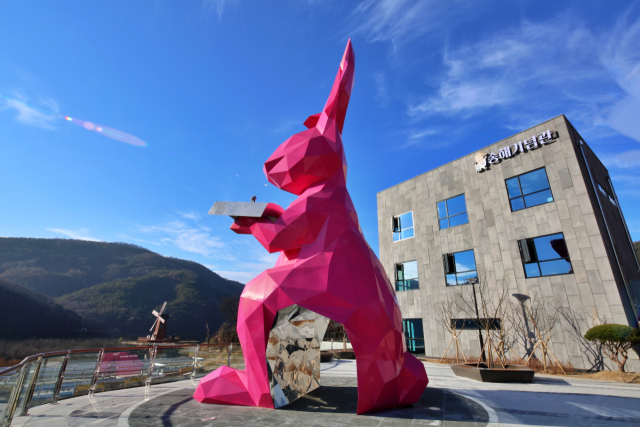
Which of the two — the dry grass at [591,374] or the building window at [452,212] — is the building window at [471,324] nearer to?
the dry grass at [591,374]

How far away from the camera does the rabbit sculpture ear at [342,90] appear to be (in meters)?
7.30

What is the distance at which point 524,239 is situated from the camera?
15.8 metres

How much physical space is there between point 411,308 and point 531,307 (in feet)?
22.4

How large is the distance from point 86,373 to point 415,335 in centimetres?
1748

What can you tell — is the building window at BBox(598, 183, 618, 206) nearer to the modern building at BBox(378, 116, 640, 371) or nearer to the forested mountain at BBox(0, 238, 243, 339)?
the modern building at BBox(378, 116, 640, 371)

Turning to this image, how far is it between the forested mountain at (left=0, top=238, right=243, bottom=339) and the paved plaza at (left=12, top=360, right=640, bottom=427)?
87.7m

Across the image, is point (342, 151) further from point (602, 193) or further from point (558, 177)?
point (602, 193)

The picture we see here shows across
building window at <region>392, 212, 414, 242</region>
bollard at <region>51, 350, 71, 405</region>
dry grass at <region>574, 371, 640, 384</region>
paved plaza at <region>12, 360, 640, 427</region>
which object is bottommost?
dry grass at <region>574, 371, 640, 384</region>

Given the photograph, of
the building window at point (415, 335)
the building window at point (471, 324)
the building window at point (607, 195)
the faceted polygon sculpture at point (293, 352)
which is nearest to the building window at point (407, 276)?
the building window at point (415, 335)

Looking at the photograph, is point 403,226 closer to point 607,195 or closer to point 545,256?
point 545,256

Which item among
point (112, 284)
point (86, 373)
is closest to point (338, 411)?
point (86, 373)

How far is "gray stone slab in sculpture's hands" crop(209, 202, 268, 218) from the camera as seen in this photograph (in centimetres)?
624

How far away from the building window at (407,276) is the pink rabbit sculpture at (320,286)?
14.8 meters

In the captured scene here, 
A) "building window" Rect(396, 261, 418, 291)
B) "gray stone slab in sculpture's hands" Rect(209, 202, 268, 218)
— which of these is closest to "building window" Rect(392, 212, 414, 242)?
"building window" Rect(396, 261, 418, 291)
